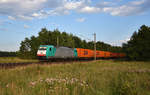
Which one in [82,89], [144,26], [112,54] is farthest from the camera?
[112,54]

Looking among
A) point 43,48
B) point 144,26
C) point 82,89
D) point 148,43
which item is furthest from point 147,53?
point 82,89

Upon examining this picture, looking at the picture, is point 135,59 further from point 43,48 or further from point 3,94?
point 3,94

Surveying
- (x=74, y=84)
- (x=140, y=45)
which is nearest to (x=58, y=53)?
(x=74, y=84)

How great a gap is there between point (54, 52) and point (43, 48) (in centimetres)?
223

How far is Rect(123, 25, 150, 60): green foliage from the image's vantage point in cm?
3753

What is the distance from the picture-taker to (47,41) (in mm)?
47938

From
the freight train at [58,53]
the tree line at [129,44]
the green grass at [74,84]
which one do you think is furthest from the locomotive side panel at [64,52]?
the green grass at [74,84]

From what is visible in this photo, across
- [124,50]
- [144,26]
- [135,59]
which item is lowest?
[135,59]

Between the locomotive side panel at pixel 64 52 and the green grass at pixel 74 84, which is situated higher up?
the locomotive side panel at pixel 64 52

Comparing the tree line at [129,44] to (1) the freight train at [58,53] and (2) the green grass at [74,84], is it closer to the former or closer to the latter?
(1) the freight train at [58,53]

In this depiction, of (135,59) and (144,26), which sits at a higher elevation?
(144,26)

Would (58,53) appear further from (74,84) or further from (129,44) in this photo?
(129,44)

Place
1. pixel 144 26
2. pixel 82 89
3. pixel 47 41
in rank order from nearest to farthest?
pixel 82 89
pixel 144 26
pixel 47 41

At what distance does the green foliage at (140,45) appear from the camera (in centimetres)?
3753
